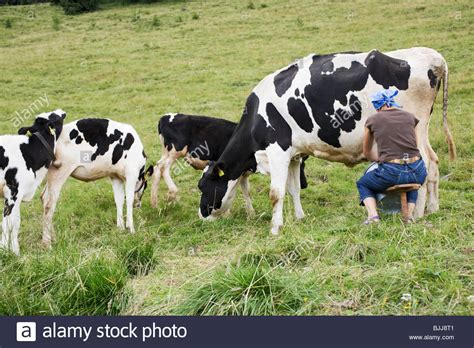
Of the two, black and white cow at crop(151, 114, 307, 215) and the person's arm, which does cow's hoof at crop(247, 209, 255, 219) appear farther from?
the person's arm

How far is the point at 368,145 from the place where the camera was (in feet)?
28.3

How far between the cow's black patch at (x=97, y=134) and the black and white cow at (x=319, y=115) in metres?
1.71

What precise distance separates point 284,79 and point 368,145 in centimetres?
193

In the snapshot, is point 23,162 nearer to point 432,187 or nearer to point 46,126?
point 46,126

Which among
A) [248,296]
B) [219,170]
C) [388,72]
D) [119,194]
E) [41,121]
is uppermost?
[388,72]

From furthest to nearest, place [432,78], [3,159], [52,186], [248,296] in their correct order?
[52,186]
[432,78]
[3,159]
[248,296]

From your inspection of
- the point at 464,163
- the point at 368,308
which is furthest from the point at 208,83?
the point at 368,308

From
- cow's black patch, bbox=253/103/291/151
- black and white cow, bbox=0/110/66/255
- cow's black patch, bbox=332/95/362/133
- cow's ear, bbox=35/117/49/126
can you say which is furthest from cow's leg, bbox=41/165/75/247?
cow's black patch, bbox=332/95/362/133

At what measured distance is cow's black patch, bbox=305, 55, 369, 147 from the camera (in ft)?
→ 29.8

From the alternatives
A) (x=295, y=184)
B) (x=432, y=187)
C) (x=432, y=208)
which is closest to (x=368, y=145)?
(x=432, y=187)

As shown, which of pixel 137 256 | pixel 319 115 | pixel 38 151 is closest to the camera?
pixel 137 256

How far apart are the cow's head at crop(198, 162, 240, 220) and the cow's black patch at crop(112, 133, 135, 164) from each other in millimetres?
1443

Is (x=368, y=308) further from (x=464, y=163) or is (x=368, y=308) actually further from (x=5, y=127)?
(x=5, y=127)

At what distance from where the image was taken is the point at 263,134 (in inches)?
392
